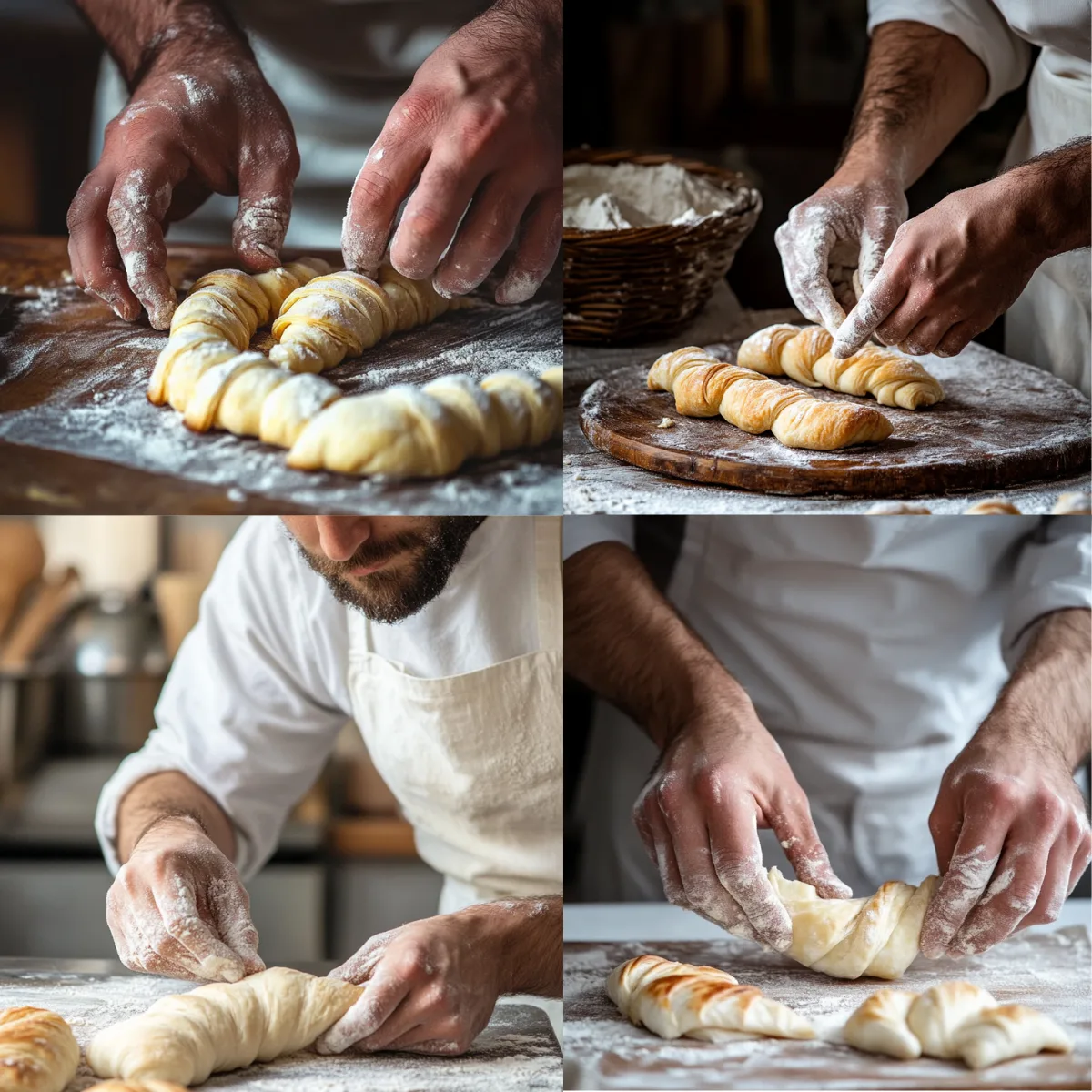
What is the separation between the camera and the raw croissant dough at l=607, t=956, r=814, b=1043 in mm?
943

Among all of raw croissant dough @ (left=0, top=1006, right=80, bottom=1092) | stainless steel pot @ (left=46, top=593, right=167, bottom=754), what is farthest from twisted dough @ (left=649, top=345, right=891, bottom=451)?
raw croissant dough @ (left=0, top=1006, right=80, bottom=1092)

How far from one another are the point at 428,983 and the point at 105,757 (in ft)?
1.24

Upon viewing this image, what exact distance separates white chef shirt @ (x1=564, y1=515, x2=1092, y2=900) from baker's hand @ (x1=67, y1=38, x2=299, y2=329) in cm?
48

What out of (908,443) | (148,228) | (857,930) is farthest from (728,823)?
(148,228)

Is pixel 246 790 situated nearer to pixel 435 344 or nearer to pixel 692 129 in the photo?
pixel 435 344

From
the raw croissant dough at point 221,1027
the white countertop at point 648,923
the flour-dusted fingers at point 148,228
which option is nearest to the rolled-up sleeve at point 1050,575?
the white countertop at point 648,923

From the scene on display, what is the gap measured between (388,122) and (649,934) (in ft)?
2.74

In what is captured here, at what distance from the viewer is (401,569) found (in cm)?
101

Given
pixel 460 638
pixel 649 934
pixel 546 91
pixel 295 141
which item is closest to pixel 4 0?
pixel 295 141

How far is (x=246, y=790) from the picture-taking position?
1096 millimetres

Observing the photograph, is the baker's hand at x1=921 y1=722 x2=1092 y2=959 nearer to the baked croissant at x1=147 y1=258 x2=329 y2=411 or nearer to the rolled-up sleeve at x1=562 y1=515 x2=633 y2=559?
the rolled-up sleeve at x1=562 y1=515 x2=633 y2=559

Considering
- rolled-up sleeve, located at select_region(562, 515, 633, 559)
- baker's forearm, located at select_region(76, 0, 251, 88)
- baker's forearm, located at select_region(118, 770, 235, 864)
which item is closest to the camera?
A: baker's forearm, located at select_region(76, 0, 251, 88)

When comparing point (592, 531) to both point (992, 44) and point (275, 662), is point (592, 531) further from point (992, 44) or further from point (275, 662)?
point (992, 44)

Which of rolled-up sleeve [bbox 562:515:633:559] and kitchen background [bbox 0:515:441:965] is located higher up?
rolled-up sleeve [bbox 562:515:633:559]
